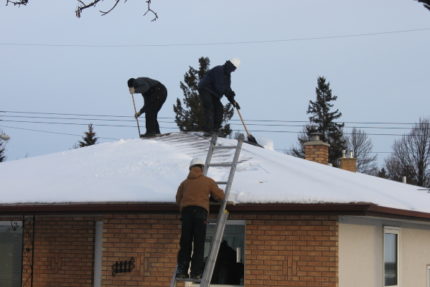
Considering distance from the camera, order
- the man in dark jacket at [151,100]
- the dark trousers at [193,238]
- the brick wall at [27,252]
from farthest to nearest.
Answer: the man in dark jacket at [151,100] < the brick wall at [27,252] < the dark trousers at [193,238]

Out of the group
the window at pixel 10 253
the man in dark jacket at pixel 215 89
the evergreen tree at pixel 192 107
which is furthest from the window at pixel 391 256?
the evergreen tree at pixel 192 107

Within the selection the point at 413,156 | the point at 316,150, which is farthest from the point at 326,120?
the point at 316,150

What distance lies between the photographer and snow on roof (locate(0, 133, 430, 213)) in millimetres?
11773

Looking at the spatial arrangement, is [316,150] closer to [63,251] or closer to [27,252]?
[63,251]

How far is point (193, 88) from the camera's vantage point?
4806cm

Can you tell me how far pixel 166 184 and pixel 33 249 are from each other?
255cm

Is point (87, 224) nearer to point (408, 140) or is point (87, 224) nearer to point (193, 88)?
point (193, 88)

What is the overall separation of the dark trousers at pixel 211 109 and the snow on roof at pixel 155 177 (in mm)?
290

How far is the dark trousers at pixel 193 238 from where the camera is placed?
1015 cm

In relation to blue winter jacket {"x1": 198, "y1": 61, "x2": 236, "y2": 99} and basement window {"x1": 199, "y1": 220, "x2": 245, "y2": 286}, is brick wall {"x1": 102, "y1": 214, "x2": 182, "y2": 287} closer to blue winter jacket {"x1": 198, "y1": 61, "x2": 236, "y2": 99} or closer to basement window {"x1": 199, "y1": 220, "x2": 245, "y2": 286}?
basement window {"x1": 199, "y1": 220, "x2": 245, "y2": 286}

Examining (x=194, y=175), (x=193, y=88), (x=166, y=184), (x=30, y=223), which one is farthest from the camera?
(x=193, y=88)

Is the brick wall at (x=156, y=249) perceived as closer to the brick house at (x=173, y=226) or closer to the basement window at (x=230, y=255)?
the brick house at (x=173, y=226)

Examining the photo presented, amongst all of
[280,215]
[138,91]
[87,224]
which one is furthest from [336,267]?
[138,91]

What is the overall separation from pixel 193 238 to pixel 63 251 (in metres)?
3.56
